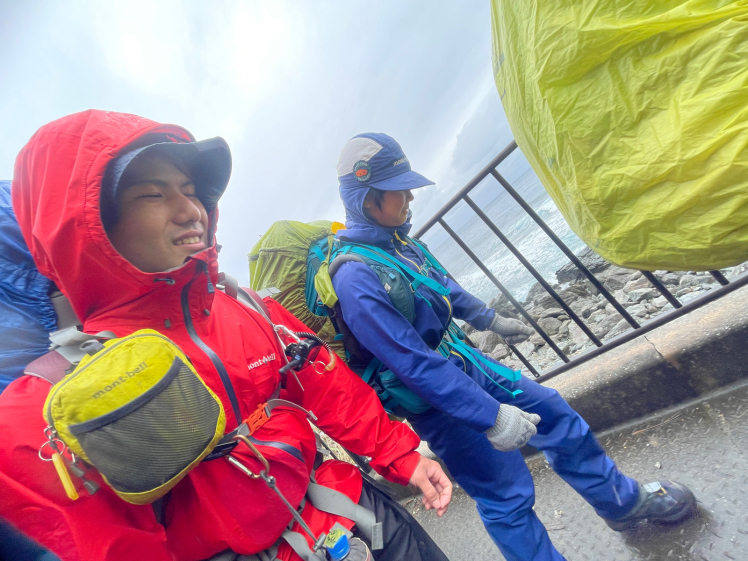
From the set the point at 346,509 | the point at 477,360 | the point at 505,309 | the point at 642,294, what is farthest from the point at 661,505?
the point at 505,309

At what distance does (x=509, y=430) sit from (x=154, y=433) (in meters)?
1.29

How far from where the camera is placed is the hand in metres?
1.23

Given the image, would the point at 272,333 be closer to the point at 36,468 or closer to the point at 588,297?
the point at 36,468

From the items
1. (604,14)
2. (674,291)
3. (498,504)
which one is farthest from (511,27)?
(674,291)

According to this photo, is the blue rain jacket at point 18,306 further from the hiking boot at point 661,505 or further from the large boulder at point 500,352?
the large boulder at point 500,352

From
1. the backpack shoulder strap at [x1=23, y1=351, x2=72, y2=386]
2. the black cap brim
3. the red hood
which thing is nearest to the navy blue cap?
the black cap brim

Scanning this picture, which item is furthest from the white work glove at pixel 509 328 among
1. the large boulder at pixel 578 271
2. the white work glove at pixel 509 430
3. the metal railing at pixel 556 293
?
the large boulder at pixel 578 271

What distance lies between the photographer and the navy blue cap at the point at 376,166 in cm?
188

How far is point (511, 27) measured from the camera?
1.08 meters

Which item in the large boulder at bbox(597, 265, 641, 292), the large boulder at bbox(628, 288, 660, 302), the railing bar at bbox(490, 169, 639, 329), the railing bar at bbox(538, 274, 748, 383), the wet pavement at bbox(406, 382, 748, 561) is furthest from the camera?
the large boulder at bbox(597, 265, 641, 292)

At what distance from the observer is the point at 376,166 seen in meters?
1.89

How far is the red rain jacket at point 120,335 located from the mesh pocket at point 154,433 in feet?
0.30

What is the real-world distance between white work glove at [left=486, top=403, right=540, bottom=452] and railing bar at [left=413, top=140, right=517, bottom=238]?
5.18ft

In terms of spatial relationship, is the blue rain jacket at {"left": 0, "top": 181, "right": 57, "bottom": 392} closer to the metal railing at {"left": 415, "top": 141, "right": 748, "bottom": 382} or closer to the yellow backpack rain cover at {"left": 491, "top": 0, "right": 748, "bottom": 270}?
the yellow backpack rain cover at {"left": 491, "top": 0, "right": 748, "bottom": 270}
